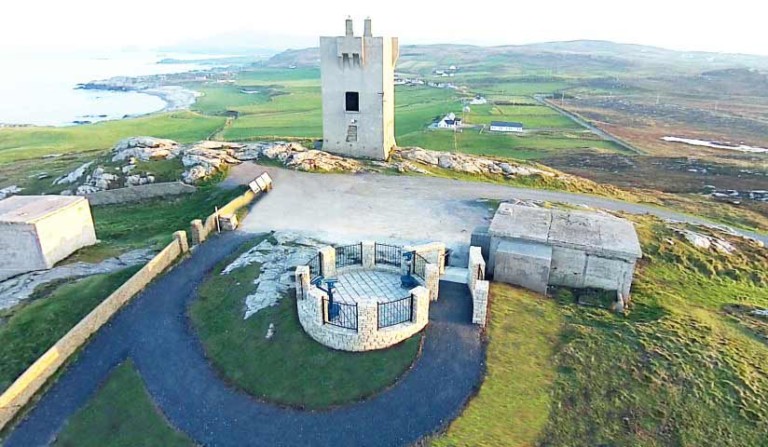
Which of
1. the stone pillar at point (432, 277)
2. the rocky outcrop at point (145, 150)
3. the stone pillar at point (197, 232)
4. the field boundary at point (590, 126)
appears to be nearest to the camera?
the stone pillar at point (432, 277)

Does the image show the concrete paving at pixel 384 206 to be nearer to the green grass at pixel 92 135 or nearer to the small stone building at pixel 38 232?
the small stone building at pixel 38 232

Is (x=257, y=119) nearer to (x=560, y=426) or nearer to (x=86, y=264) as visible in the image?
(x=86, y=264)

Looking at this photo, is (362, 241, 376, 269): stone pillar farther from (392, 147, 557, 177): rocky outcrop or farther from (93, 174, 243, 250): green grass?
(392, 147, 557, 177): rocky outcrop

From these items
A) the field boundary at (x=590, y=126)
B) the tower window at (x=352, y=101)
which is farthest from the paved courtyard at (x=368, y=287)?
the field boundary at (x=590, y=126)

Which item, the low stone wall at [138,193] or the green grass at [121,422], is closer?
the green grass at [121,422]

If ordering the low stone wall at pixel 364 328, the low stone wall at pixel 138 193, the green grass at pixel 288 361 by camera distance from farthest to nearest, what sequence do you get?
the low stone wall at pixel 138 193 < the low stone wall at pixel 364 328 < the green grass at pixel 288 361

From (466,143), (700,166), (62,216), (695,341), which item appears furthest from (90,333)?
(700,166)
